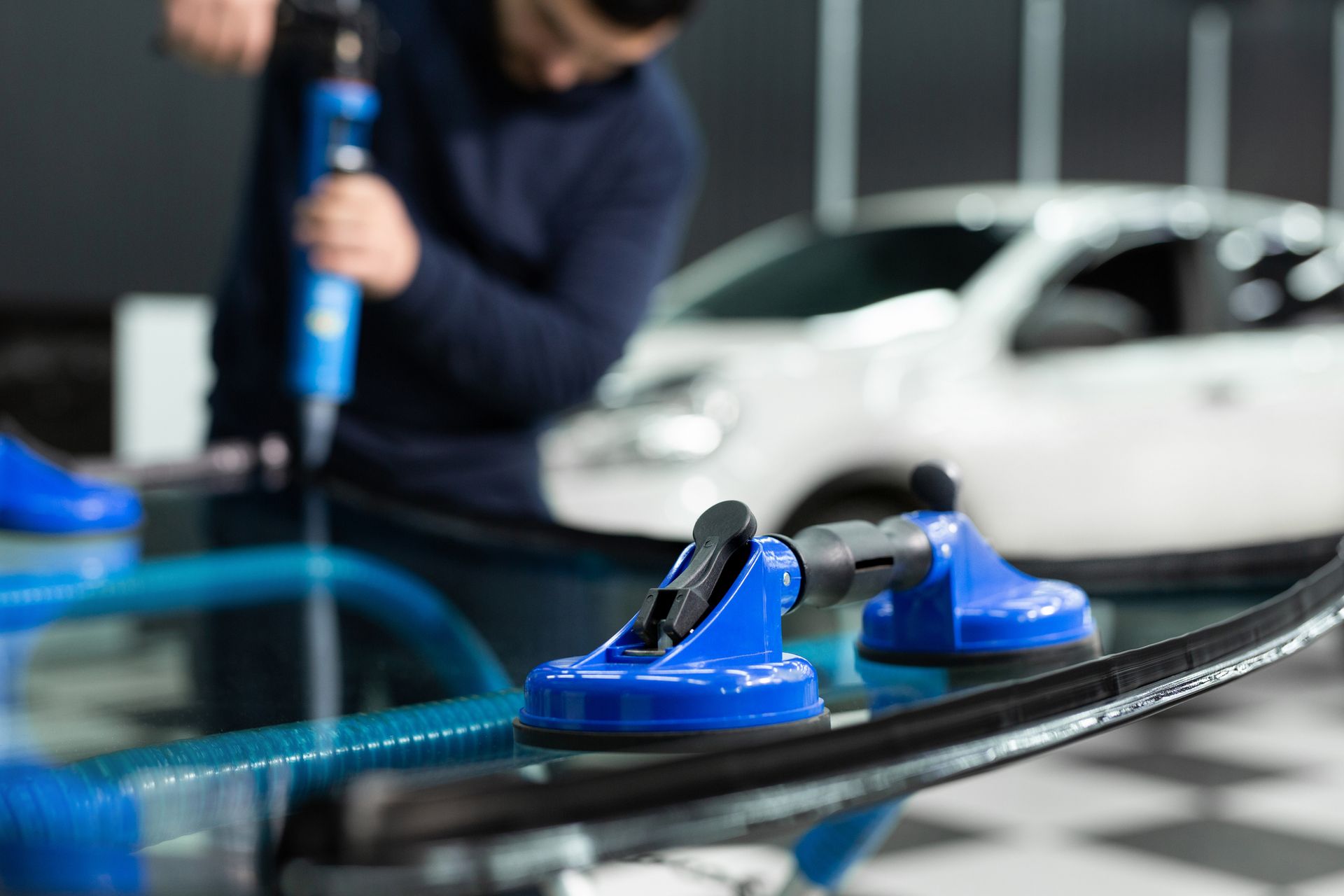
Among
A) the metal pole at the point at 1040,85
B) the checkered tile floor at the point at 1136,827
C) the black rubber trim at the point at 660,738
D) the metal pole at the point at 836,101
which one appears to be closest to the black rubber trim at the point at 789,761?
the black rubber trim at the point at 660,738

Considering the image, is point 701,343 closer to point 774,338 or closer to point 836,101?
point 774,338

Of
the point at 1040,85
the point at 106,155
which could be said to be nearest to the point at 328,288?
the point at 106,155

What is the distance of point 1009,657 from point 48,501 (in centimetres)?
68

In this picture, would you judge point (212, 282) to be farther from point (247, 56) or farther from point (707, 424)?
point (247, 56)

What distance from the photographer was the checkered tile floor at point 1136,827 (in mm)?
1961

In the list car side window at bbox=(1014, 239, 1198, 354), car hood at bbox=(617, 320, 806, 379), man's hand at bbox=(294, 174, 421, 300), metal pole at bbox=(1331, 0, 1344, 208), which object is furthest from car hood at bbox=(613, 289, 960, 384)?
metal pole at bbox=(1331, 0, 1344, 208)

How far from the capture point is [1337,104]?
8148 millimetres

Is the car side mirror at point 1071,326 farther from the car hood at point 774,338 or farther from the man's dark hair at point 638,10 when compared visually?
the man's dark hair at point 638,10

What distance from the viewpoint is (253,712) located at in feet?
1.69

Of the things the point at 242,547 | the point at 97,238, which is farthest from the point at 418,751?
the point at 97,238

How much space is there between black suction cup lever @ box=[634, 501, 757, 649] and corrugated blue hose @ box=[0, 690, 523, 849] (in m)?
0.06

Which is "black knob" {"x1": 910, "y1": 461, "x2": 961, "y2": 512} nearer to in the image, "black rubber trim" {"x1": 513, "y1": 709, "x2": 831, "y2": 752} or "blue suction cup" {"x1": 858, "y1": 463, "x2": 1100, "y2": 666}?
"blue suction cup" {"x1": 858, "y1": 463, "x2": 1100, "y2": 666}

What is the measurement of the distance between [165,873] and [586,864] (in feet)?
0.36

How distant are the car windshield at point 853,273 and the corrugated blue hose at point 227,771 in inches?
102
